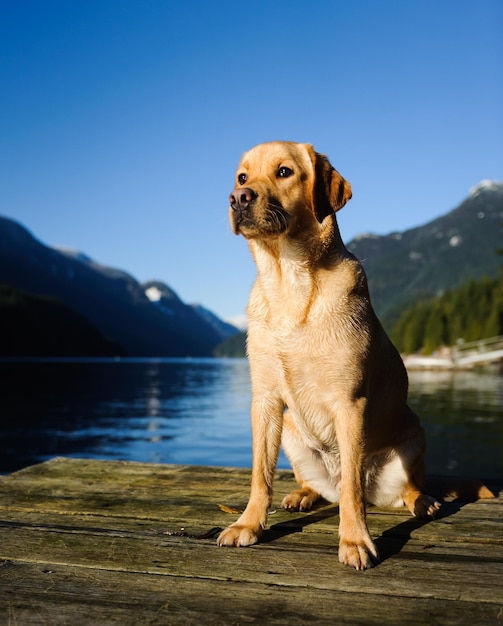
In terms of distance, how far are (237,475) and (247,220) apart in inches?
115

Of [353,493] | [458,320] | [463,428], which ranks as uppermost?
[353,493]

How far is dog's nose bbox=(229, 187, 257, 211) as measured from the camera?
3.78m

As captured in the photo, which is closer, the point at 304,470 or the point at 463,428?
the point at 304,470

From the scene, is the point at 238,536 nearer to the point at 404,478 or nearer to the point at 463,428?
the point at 404,478

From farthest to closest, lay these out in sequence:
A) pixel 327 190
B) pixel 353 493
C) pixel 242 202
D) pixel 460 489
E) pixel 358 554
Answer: pixel 460 489, pixel 327 190, pixel 242 202, pixel 353 493, pixel 358 554

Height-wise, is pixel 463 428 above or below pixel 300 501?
below

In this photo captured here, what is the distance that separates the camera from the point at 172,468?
6195 millimetres

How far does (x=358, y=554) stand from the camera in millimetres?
3295

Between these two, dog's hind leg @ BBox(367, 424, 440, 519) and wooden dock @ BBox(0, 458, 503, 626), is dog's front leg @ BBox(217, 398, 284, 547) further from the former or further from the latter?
dog's hind leg @ BBox(367, 424, 440, 519)

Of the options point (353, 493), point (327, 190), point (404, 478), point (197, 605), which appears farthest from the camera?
point (404, 478)

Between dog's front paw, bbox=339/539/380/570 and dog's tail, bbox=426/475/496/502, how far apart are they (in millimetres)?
1929

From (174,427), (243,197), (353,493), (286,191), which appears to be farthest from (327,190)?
(174,427)

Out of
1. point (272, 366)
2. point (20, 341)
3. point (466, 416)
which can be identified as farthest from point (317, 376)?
point (20, 341)

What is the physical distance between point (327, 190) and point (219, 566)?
93.7 inches
